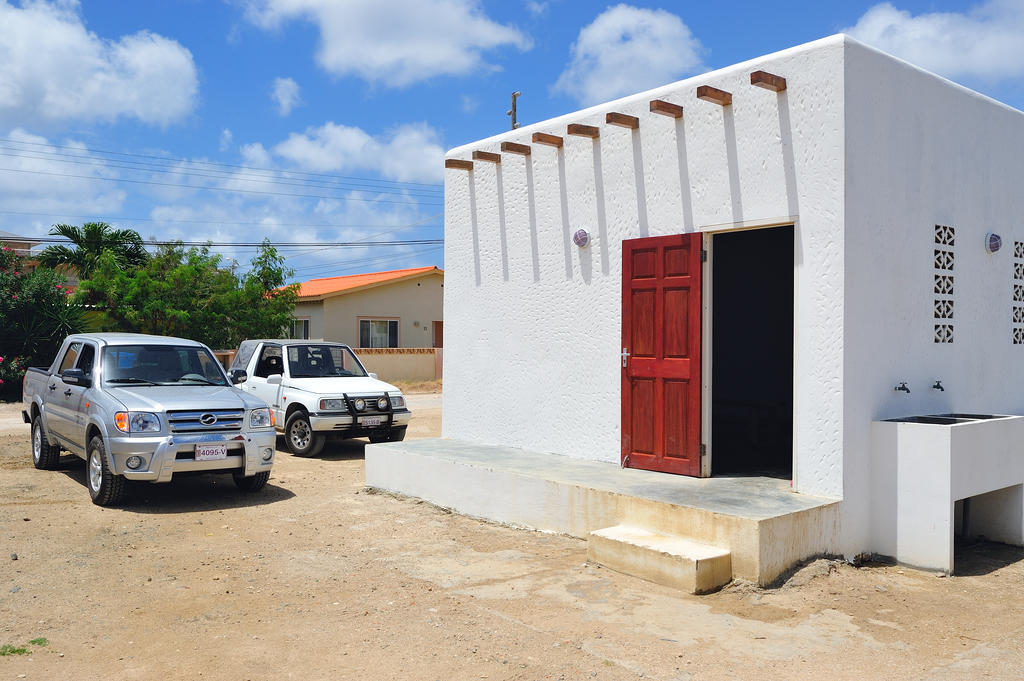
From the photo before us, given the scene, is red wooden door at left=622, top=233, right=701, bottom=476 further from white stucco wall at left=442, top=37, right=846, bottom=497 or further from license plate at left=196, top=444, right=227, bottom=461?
license plate at left=196, top=444, right=227, bottom=461

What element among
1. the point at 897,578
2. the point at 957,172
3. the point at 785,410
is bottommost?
the point at 897,578

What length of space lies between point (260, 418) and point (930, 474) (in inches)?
257

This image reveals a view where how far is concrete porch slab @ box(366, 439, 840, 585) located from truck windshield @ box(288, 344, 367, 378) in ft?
12.9

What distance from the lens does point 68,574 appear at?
247 inches

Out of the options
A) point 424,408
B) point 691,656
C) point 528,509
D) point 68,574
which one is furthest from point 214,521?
point 424,408

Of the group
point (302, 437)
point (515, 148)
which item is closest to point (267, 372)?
point (302, 437)

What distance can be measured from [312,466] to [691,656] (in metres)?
8.11

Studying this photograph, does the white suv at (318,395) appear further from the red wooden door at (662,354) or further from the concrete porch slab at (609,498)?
the red wooden door at (662,354)

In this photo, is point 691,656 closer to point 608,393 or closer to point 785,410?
point 608,393

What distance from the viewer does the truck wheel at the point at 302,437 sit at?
12.5m

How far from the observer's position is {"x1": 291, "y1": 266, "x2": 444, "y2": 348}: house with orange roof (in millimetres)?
29406

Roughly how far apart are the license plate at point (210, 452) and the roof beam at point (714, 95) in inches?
230

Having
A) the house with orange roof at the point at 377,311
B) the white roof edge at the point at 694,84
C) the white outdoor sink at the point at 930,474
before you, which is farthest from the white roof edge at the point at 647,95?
the house with orange roof at the point at 377,311

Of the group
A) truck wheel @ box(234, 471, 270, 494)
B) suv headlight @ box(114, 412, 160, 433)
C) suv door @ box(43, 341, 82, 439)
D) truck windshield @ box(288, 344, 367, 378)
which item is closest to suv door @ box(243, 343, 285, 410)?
truck windshield @ box(288, 344, 367, 378)
